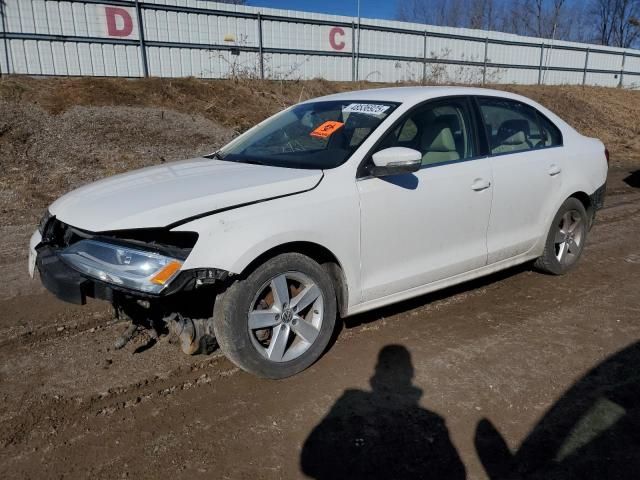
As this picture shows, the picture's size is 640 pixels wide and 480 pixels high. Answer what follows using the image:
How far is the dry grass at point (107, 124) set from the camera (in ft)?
29.7

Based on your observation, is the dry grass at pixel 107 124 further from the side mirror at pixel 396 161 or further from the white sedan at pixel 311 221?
the side mirror at pixel 396 161

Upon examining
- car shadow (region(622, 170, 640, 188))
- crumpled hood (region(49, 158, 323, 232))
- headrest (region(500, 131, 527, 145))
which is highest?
headrest (region(500, 131, 527, 145))

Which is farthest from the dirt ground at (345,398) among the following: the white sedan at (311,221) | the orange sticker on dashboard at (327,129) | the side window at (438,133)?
the orange sticker on dashboard at (327,129)

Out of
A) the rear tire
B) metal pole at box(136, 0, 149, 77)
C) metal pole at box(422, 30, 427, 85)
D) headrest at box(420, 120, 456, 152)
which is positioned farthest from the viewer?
metal pole at box(422, 30, 427, 85)

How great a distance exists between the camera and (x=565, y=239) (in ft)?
16.4

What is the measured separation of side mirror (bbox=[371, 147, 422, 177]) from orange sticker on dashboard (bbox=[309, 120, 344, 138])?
582 mm

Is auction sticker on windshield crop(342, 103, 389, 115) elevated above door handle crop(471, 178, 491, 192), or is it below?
above

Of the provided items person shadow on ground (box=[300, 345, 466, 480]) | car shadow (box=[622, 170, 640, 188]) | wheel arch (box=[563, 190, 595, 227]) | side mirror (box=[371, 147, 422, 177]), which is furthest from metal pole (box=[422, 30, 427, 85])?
person shadow on ground (box=[300, 345, 466, 480])

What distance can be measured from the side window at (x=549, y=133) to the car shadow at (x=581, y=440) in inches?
89.3

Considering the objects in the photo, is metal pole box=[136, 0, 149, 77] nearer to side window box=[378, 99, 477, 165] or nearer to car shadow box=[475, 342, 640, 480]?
side window box=[378, 99, 477, 165]

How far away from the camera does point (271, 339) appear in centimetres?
318

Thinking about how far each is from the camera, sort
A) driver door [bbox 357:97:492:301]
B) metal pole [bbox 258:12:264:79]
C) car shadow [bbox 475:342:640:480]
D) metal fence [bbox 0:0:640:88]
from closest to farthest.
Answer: car shadow [bbox 475:342:640:480], driver door [bbox 357:97:492:301], metal fence [bbox 0:0:640:88], metal pole [bbox 258:12:264:79]

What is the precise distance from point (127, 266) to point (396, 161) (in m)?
1.67

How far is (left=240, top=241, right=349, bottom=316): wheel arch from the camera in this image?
120 inches
